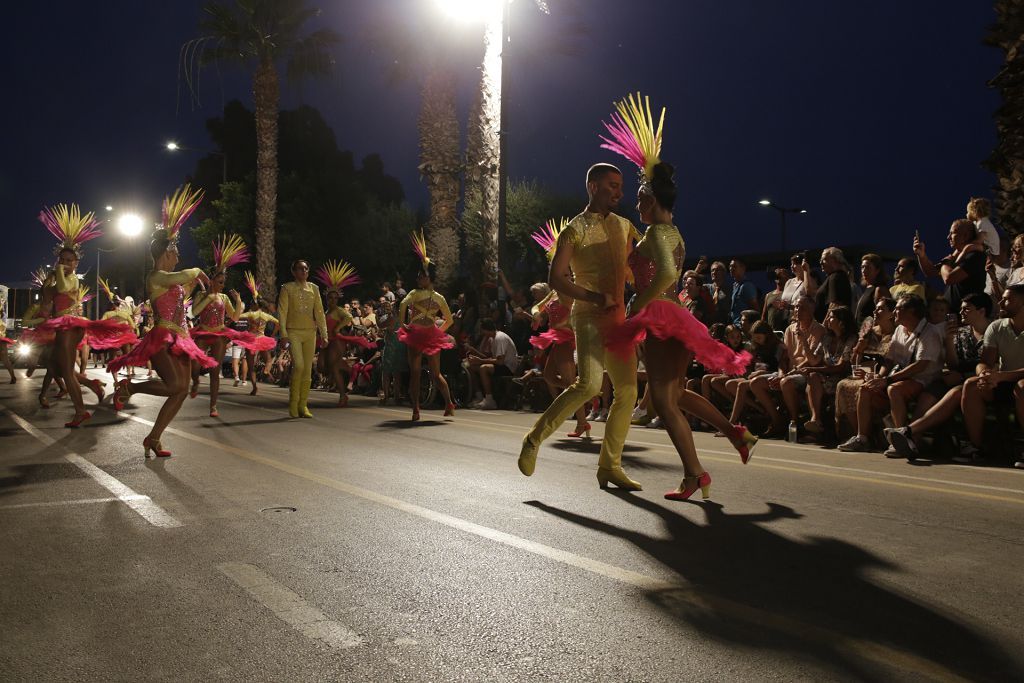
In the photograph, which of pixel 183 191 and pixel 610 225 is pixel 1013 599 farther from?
pixel 183 191

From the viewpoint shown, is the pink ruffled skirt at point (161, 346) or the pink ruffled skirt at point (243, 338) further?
the pink ruffled skirt at point (243, 338)

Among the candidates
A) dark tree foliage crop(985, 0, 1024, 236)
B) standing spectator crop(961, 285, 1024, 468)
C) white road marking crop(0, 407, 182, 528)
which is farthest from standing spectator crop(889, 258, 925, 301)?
white road marking crop(0, 407, 182, 528)

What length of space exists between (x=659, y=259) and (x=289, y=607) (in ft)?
11.5

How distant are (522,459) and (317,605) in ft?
10.1

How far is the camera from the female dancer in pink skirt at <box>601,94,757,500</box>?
6.47m

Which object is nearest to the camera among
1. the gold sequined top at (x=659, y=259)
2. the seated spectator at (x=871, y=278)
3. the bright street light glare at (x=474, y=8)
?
the gold sequined top at (x=659, y=259)

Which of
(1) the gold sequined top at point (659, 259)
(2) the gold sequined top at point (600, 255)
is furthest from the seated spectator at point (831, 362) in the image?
(1) the gold sequined top at point (659, 259)

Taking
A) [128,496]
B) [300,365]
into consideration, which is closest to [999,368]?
[128,496]

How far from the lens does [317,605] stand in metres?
4.13

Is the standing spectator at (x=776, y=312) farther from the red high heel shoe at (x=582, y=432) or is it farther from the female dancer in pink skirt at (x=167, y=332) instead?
the female dancer in pink skirt at (x=167, y=332)

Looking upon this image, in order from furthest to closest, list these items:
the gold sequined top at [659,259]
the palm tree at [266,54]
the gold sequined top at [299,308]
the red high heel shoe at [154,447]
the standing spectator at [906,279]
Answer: the palm tree at [266,54] < the gold sequined top at [299,308] < the standing spectator at [906,279] < the red high heel shoe at [154,447] < the gold sequined top at [659,259]

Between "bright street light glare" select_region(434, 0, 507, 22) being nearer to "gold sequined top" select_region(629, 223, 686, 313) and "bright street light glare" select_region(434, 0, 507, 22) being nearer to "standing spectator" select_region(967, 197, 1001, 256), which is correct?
"standing spectator" select_region(967, 197, 1001, 256)

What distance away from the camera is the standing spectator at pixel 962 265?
10.8m

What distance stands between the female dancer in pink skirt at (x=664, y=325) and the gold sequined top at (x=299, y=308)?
28.3 ft
